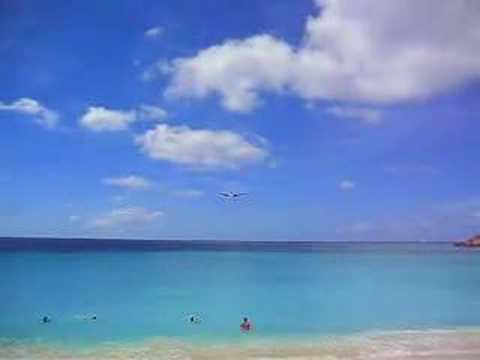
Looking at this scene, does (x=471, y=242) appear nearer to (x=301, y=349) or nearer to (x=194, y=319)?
(x=301, y=349)

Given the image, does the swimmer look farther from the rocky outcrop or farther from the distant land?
the rocky outcrop

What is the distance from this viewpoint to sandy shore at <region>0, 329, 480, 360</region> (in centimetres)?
334

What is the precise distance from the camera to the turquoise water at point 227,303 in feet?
11.6

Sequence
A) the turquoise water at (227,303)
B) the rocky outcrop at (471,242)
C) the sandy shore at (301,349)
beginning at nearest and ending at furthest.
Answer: the sandy shore at (301,349) < the turquoise water at (227,303) < the rocky outcrop at (471,242)

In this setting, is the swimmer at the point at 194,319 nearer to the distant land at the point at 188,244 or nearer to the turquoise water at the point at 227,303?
the turquoise water at the point at 227,303

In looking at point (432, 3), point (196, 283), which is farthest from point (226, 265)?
point (432, 3)

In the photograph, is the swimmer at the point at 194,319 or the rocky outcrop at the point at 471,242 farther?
the rocky outcrop at the point at 471,242

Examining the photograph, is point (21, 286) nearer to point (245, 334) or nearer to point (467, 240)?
point (245, 334)

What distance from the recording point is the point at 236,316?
3.64m

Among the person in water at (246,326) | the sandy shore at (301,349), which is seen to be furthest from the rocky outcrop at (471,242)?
the person in water at (246,326)

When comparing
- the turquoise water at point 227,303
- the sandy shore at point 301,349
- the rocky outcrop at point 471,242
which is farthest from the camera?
the rocky outcrop at point 471,242

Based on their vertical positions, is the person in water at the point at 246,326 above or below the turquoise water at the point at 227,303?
below

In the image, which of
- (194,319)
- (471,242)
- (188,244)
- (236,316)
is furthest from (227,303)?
(471,242)

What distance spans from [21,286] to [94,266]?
1.56 m
